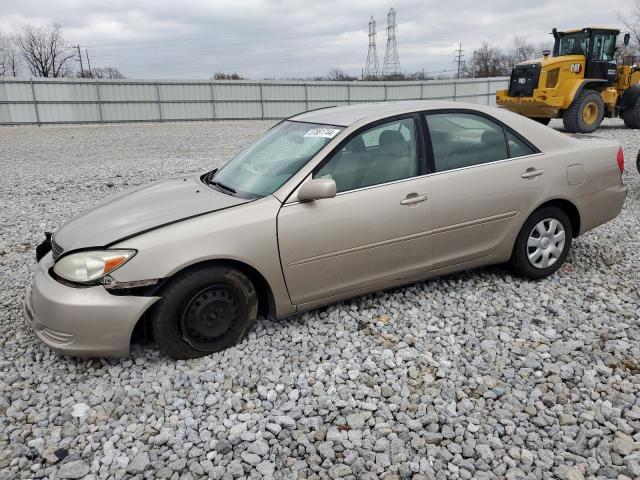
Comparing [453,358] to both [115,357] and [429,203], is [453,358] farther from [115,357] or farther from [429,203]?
[115,357]

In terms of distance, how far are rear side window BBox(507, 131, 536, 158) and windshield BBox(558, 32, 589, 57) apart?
515 inches

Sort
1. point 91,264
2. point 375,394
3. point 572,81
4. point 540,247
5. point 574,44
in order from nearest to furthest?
1. point 375,394
2. point 91,264
3. point 540,247
4. point 572,81
5. point 574,44

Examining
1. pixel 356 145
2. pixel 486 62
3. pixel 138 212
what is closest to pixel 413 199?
pixel 356 145

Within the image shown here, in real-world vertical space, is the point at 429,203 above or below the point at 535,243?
above

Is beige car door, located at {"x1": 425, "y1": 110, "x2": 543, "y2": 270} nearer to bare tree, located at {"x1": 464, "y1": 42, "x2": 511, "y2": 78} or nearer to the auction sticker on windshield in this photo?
the auction sticker on windshield

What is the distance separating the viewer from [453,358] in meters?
3.25

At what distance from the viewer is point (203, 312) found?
3.18 m

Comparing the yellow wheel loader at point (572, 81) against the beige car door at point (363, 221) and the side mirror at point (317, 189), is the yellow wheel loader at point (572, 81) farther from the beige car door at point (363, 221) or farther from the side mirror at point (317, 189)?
the side mirror at point (317, 189)

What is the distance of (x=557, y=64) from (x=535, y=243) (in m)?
12.6

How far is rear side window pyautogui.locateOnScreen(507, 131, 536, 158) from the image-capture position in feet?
13.4

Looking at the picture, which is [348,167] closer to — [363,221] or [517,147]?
[363,221]

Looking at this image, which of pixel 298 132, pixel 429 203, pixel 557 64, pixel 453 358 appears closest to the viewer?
pixel 453 358

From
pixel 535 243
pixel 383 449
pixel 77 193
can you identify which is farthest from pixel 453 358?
pixel 77 193

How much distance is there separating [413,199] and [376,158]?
1.29 feet
